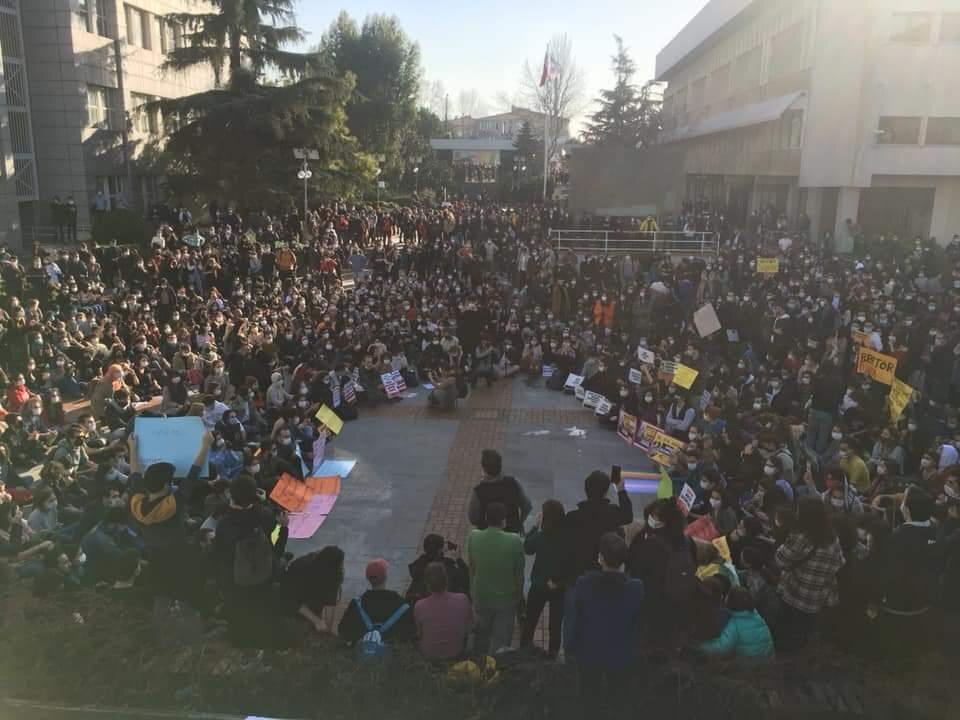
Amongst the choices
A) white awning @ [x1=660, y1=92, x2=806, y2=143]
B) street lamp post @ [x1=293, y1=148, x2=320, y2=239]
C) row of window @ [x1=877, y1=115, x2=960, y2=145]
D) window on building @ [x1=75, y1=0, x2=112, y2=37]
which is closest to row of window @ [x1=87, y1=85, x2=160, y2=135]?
window on building @ [x1=75, y1=0, x2=112, y2=37]

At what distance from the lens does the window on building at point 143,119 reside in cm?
3488

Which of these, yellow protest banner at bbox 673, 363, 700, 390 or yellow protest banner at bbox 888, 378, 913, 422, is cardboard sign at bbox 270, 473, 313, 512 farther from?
yellow protest banner at bbox 888, 378, 913, 422

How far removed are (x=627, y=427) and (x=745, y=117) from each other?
27.5 meters

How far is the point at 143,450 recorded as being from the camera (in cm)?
902

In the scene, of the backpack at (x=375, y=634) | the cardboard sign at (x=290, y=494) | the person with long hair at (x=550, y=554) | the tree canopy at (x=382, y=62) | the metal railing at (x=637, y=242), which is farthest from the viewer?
the tree canopy at (x=382, y=62)

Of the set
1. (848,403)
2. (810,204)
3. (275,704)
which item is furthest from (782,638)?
(810,204)

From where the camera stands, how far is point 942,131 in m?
28.6

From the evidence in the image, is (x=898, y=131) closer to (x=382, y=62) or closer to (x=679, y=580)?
(x=679, y=580)

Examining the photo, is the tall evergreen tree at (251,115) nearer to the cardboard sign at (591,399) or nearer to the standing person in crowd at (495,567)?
the cardboard sign at (591,399)

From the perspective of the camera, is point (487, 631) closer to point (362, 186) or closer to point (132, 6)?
point (362, 186)

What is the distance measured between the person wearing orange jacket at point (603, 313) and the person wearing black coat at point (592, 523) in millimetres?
13284

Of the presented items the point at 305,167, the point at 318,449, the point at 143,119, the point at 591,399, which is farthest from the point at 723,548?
the point at 143,119

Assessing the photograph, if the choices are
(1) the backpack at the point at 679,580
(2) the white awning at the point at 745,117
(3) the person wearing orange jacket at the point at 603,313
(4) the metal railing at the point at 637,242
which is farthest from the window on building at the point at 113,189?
(1) the backpack at the point at 679,580

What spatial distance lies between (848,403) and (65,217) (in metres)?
25.2
